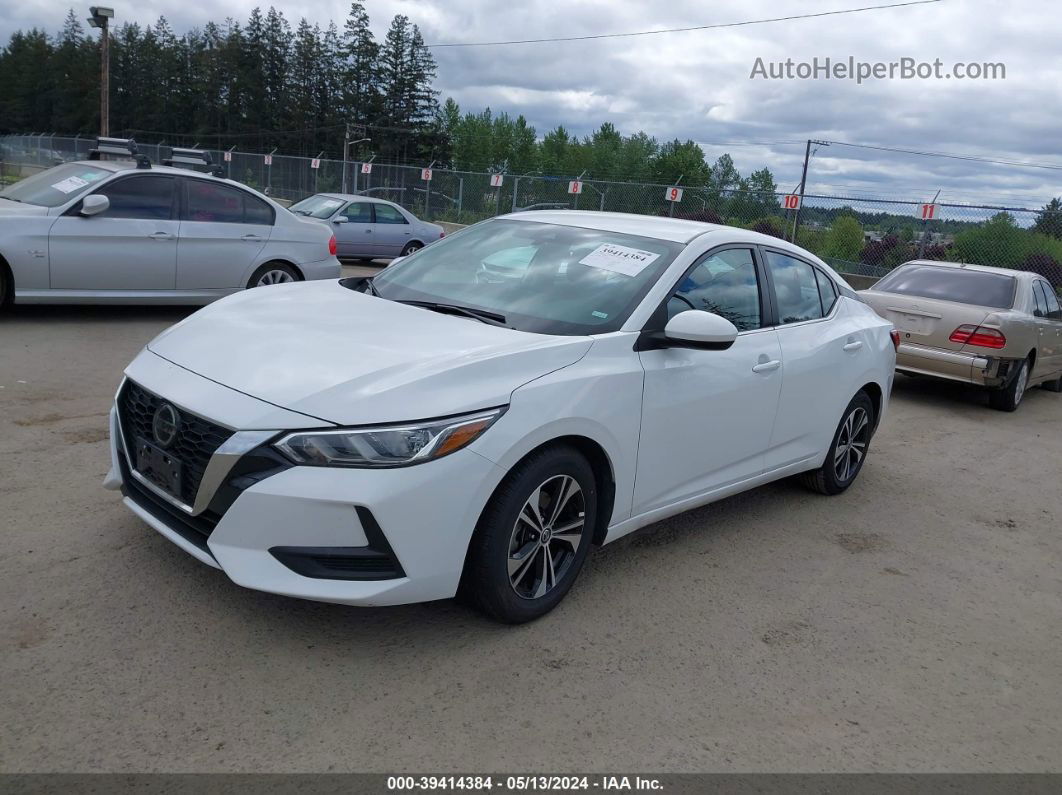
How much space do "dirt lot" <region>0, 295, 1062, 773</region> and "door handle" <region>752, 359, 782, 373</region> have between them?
959mm

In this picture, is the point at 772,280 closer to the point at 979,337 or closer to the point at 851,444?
the point at 851,444

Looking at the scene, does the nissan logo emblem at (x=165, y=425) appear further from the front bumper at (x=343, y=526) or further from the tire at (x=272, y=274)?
the tire at (x=272, y=274)

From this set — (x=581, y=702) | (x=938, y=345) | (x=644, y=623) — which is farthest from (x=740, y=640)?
(x=938, y=345)

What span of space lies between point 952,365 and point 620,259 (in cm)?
618

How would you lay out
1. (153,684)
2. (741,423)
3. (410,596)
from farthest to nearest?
(741,423) < (410,596) < (153,684)

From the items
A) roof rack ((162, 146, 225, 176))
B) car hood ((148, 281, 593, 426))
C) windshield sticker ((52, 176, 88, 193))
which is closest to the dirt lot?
car hood ((148, 281, 593, 426))

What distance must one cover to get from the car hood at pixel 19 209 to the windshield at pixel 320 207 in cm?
807

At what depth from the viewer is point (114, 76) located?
10138 cm

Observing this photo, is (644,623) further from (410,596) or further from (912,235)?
(912,235)

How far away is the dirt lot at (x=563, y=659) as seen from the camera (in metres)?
2.84

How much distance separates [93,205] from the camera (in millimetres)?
8453

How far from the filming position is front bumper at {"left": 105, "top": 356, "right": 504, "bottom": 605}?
119 inches

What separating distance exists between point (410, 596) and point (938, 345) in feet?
25.3

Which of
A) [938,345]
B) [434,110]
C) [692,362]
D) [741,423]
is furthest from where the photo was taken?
[434,110]
